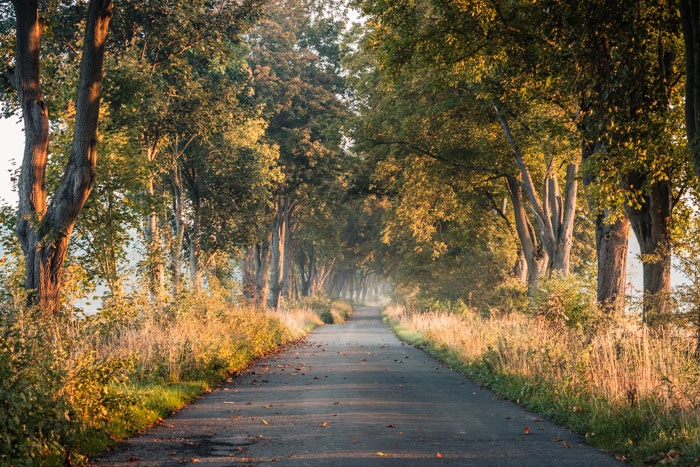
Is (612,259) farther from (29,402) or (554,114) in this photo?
(29,402)

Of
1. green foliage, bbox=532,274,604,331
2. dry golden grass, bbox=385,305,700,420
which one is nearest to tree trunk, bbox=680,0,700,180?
dry golden grass, bbox=385,305,700,420

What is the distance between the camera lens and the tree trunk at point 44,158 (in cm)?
1345

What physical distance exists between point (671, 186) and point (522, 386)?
5.71m

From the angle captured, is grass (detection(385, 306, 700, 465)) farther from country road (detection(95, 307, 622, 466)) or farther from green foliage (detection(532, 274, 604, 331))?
country road (detection(95, 307, 622, 466))

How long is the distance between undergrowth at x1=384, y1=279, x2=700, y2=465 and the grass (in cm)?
1

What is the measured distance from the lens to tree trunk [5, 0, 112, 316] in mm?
13453

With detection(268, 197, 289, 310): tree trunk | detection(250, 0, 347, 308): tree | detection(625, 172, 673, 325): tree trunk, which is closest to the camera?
detection(625, 172, 673, 325): tree trunk

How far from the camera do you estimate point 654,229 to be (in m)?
14.8

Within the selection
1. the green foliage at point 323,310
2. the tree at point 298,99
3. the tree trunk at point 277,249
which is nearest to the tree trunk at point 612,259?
the tree at point 298,99

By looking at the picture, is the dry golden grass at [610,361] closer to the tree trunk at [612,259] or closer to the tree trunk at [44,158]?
the tree trunk at [612,259]

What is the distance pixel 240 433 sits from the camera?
9312 millimetres

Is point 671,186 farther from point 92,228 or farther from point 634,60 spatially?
point 92,228

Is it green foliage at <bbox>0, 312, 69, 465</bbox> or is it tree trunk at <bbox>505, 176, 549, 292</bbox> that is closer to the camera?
green foliage at <bbox>0, 312, 69, 465</bbox>

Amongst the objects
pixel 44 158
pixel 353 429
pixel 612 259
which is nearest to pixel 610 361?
pixel 353 429
